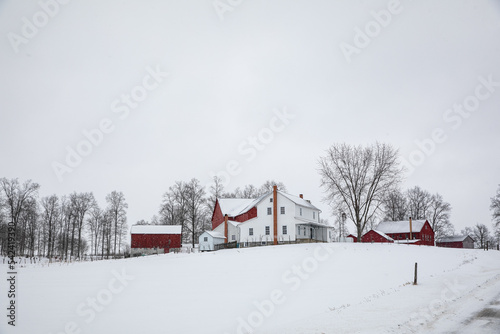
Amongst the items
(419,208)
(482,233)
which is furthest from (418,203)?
(482,233)

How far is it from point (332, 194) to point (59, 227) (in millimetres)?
60700

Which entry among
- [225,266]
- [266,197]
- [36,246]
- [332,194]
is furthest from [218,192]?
[225,266]

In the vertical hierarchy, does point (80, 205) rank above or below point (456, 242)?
above

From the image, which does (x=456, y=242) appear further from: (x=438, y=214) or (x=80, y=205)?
(x=80, y=205)

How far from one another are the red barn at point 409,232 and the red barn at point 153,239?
1772 inches

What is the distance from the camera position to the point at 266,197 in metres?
52.3

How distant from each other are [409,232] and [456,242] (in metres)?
27.6

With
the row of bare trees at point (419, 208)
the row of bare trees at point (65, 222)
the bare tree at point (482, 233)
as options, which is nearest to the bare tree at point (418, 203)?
the row of bare trees at point (419, 208)

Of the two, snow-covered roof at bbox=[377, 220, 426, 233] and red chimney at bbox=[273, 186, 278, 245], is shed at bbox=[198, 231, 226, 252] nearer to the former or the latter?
red chimney at bbox=[273, 186, 278, 245]

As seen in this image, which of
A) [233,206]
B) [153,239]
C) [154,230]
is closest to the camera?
[153,239]

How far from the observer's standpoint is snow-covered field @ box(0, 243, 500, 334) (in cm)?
1180

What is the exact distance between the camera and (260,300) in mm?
16734

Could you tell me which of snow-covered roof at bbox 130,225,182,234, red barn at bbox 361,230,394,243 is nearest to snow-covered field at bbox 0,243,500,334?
snow-covered roof at bbox 130,225,182,234

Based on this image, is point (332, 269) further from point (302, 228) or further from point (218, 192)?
point (218, 192)
